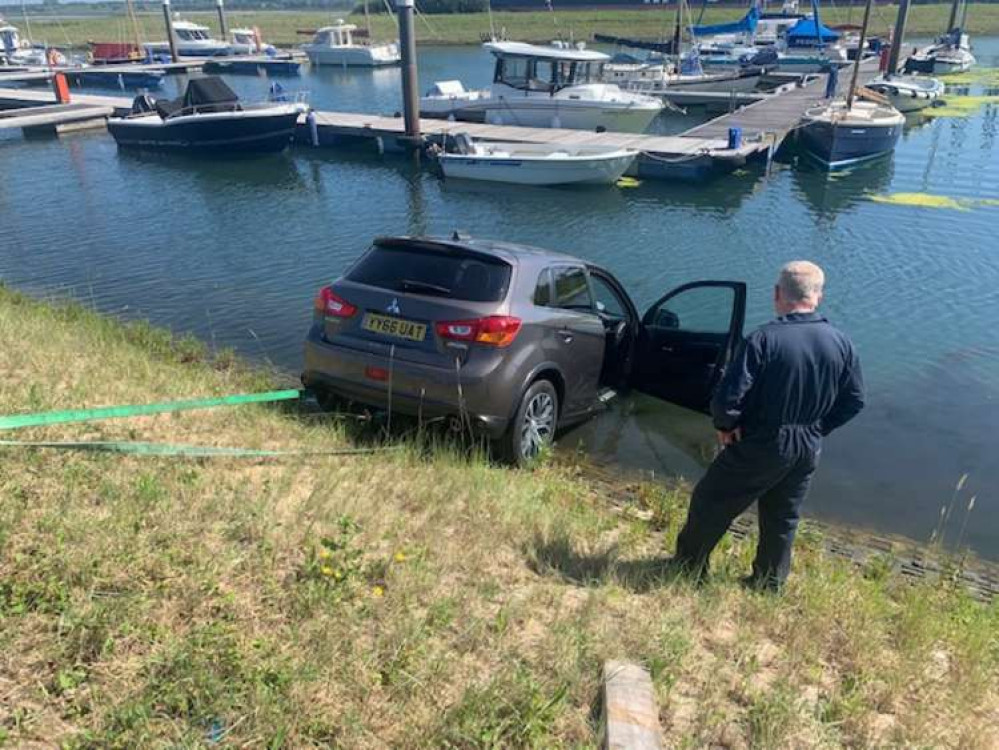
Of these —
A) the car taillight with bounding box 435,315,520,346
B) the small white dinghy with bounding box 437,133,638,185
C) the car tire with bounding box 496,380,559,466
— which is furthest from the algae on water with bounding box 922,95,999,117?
the car taillight with bounding box 435,315,520,346

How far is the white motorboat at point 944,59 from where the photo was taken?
45216mm

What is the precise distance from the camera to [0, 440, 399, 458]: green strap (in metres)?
4.15

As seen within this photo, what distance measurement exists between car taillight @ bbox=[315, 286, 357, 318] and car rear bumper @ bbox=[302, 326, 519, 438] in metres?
0.26

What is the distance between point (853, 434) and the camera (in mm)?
7738

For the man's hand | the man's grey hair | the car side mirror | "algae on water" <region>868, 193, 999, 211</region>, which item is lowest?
"algae on water" <region>868, 193, 999, 211</region>

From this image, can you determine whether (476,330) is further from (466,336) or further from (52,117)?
(52,117)

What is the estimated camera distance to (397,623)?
10.4 ft

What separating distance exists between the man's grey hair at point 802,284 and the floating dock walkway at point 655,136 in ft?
62.0

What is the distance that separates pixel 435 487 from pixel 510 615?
1.47 metres

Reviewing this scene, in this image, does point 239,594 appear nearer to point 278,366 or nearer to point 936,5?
point 278,366

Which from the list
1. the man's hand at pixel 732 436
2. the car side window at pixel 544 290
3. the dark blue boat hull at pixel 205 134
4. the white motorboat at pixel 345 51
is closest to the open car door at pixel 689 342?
the car side window at pixel 544 290

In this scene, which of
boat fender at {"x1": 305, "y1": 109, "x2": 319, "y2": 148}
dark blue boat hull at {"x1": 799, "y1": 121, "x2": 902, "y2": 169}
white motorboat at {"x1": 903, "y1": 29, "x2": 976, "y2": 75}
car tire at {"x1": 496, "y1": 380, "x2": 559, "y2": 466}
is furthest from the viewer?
white motorboat at {"x1": 903, "y1": 29, "x2": 976, "y2": 75}

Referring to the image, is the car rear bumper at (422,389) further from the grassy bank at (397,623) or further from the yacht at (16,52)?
the yacht at (16,52)

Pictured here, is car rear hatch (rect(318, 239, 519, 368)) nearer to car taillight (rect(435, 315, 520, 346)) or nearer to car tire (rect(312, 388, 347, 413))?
car taillight (rect(435, 315, 520, 346))
